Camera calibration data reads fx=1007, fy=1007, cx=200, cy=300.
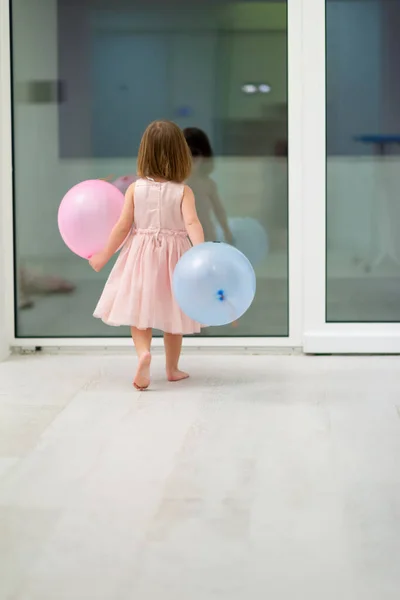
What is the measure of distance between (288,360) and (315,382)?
473 millimetres

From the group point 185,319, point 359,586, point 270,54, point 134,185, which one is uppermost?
point 270,54

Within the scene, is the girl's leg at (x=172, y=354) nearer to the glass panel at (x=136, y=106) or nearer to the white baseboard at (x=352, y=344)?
the glass panel at (x=136, y=106)

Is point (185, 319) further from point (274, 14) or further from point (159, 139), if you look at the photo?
point (274, 14)

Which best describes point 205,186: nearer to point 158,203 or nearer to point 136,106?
point 136,106

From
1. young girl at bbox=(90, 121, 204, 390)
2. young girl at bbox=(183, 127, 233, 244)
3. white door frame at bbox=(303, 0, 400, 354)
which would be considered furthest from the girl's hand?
white door frame at bbox=(303, 0, 400, 354)

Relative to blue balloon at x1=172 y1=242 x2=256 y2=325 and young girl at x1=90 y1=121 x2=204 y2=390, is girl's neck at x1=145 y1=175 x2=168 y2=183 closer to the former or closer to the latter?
young girl at x1=90 y1=121 x2=204 y2=390

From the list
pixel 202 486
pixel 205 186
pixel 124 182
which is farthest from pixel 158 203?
pixel 202 486

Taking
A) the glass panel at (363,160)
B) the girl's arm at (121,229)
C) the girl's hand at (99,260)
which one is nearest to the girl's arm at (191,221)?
the girl's arm at (121,229)

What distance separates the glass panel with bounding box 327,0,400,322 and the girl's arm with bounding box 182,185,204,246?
2.88ft

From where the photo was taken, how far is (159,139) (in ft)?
11.8

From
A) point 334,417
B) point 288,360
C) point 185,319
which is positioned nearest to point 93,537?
point 334,417

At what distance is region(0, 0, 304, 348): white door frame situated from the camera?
4.19 m

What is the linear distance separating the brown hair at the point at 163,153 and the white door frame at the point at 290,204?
2.43 ft

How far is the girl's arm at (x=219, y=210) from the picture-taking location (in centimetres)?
425
